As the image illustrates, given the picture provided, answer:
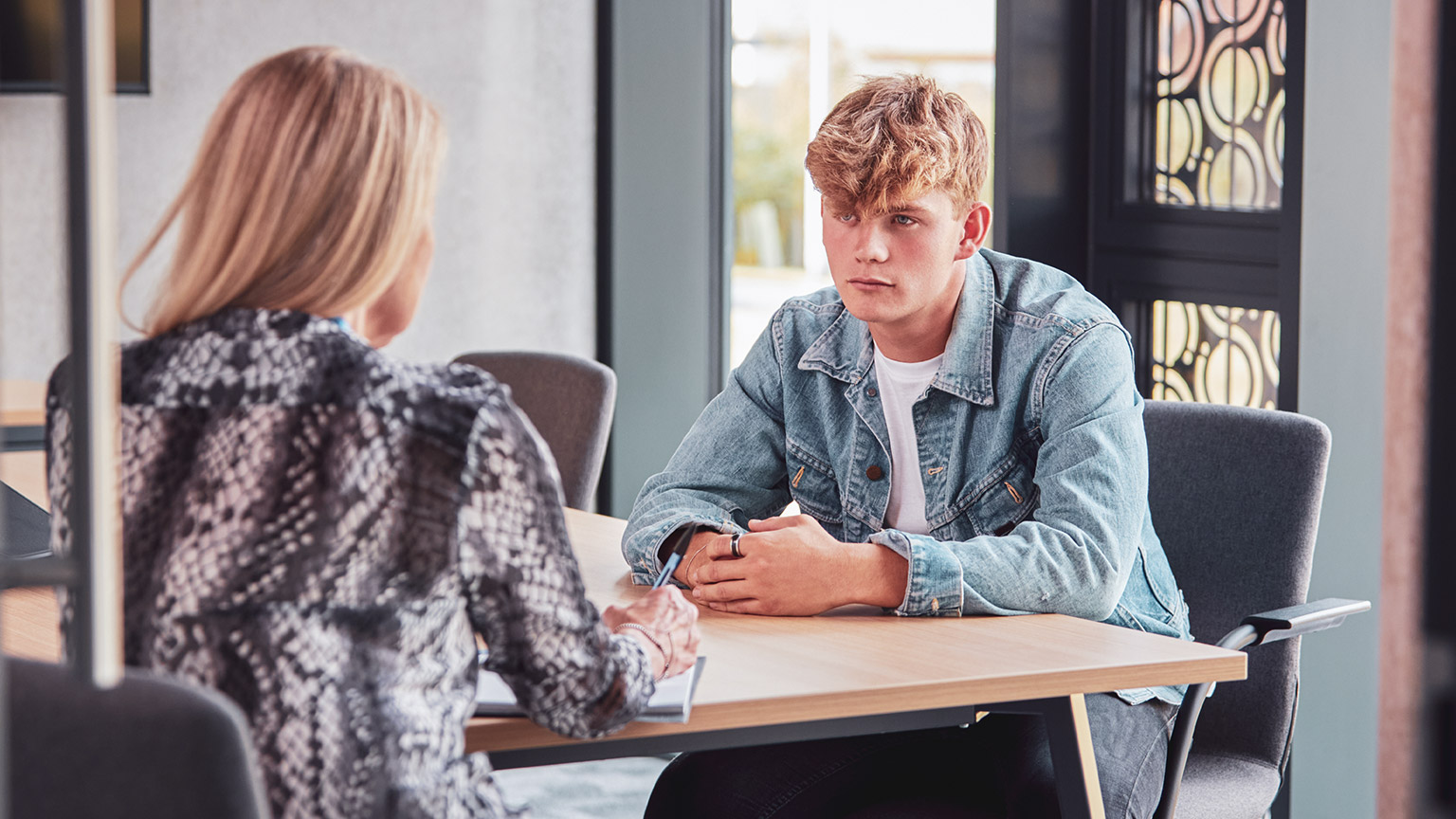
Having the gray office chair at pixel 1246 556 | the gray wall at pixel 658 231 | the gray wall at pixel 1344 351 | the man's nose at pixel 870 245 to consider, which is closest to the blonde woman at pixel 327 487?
the man's nose at pixel 870 245

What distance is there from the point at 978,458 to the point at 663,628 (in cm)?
55

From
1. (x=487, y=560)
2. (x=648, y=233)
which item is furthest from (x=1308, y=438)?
(x=648, y=233)

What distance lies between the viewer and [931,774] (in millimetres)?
1721

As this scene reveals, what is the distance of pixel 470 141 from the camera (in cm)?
408

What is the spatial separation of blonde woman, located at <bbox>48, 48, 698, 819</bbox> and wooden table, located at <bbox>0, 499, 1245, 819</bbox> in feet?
0.47

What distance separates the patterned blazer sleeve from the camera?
43.0 inches

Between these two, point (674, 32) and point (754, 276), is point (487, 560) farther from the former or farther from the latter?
point (754, 276)

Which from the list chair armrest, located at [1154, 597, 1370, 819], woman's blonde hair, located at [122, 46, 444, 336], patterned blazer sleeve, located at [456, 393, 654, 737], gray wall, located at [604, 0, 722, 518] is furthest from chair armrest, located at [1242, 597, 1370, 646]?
gray wall, located at [604, 0, 722, 518]

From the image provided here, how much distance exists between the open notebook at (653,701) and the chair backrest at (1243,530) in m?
0.84

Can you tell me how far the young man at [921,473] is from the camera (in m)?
1.60

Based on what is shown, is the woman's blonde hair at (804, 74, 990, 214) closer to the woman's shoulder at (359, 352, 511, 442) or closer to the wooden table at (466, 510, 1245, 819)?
the wooden table at (466, 510, 1245, 819)

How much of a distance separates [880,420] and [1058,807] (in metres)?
0.51

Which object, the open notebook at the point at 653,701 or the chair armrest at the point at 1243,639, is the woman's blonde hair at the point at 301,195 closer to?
the open notebook at the point at 653,701

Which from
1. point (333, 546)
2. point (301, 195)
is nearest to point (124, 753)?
point (333, 546)
